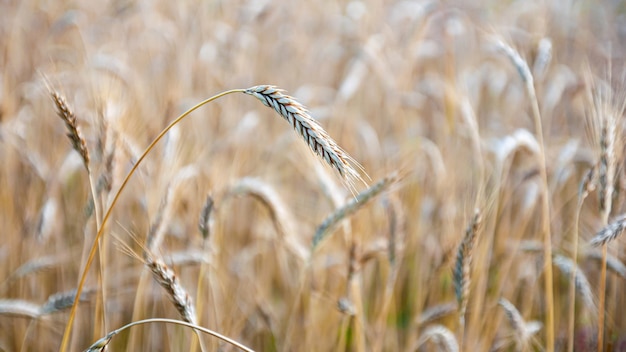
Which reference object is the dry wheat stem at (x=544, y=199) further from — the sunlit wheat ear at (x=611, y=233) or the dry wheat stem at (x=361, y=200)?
the dry wheat stem at (x=361, y=200)

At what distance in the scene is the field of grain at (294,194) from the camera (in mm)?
1311

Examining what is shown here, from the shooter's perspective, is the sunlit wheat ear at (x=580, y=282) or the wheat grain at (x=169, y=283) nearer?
the wheat grain at (x=169, y=283)

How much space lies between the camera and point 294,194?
9.14 ft

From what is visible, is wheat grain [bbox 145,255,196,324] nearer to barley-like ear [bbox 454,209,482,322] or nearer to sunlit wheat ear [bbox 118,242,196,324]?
sunlit wheat ear [bbox 118,242,196,324]

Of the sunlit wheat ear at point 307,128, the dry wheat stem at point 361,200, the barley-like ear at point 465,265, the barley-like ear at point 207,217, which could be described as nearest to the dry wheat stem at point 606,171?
the barley-like ear at point 465,265

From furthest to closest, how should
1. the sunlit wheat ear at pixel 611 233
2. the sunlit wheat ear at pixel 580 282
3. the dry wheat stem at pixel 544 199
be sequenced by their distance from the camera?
the sunlit wheat ear at pixel 580 282, the dry wheat stem at pixel 544 199, the sunlit wheat ear at pixel 611 233

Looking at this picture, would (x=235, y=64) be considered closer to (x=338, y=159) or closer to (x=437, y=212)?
(x=437, y=212)

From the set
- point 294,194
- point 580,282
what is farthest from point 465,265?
point 294,194

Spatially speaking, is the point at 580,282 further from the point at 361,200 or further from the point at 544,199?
→ the point at 361,200

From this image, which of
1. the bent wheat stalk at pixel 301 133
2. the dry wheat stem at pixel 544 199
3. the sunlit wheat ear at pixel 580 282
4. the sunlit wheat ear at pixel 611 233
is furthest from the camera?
the sunlit wheat ear at pixel 580 282

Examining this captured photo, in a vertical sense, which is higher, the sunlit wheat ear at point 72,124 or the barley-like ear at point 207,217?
the sunlit wheat ear at point 72,124

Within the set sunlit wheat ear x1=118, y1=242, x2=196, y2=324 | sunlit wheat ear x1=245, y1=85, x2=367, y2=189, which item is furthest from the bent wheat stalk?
sunlit wheat ear x1=118, y1=242, x2=196, y2=324

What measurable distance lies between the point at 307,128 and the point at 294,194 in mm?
1888

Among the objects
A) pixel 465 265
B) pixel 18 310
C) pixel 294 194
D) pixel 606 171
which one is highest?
pixel 294 194
